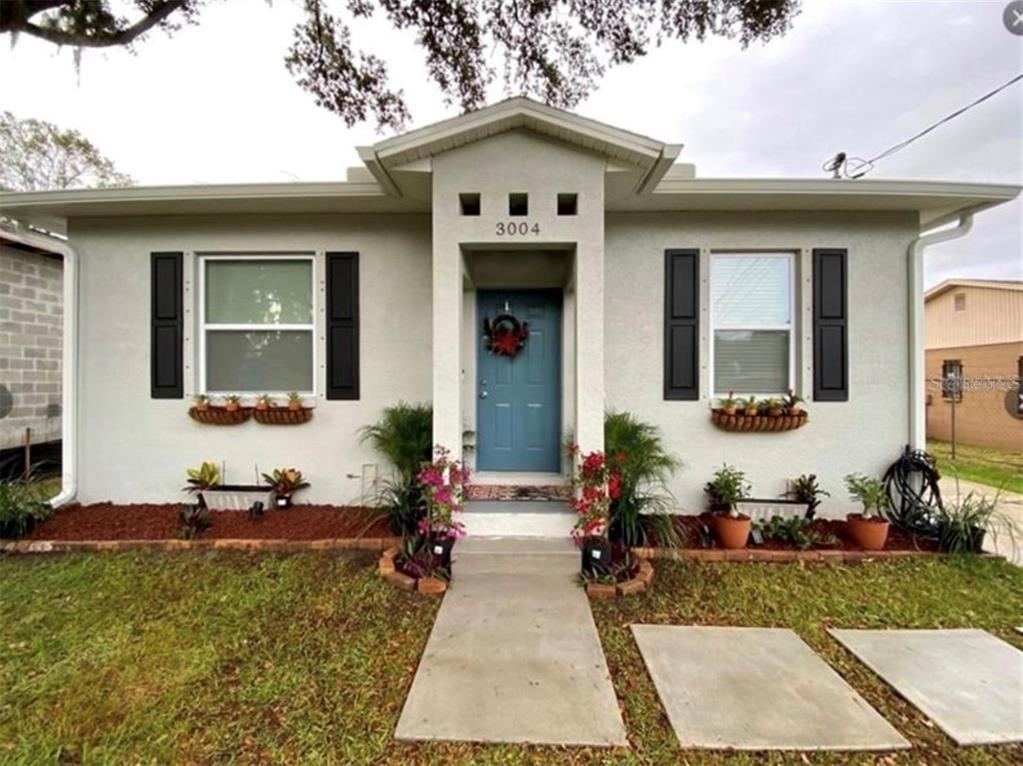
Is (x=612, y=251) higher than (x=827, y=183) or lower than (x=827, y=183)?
lower

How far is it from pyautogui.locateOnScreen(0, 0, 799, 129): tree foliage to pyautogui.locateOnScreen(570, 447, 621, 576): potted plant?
13.3 ft

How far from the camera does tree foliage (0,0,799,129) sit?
155 inches

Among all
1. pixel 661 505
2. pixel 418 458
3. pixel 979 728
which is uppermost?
pixel 418 458

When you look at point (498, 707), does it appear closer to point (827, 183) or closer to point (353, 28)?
point (827, 183)

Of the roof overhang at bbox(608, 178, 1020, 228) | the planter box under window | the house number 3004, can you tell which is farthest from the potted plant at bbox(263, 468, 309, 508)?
the roof overhang at bbox(608, 178, 1020, 228)

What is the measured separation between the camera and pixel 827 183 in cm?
372

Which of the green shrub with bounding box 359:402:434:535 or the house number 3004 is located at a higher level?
the house number 3004

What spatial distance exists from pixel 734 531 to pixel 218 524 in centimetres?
457

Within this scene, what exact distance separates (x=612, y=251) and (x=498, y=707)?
3.76 meters

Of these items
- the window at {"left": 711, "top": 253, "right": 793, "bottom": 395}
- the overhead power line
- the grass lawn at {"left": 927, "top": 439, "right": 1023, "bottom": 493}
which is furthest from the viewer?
the grass lawn at {"left": 927, "top": 439, "right": 1023, "bottom": 493}

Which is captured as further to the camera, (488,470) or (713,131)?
(713,131)

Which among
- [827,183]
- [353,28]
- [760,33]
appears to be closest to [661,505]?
[827,183]

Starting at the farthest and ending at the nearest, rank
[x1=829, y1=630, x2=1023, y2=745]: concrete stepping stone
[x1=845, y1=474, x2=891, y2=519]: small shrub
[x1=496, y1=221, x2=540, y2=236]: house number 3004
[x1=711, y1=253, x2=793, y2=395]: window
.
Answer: [x1=711, y1=253, x2=793, y2=395]: window, [x1=845, y1=474, x2=891, y2=519]: small shrub, [x1=496, y1=221, x2=540, y2=236]: house number 3004, [x1=829, y1=630, x2=1023, y2=745]: concrete stepping stone

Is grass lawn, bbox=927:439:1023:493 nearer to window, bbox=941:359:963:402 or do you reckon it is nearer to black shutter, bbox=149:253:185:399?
window, bbox=941:359:963:402
